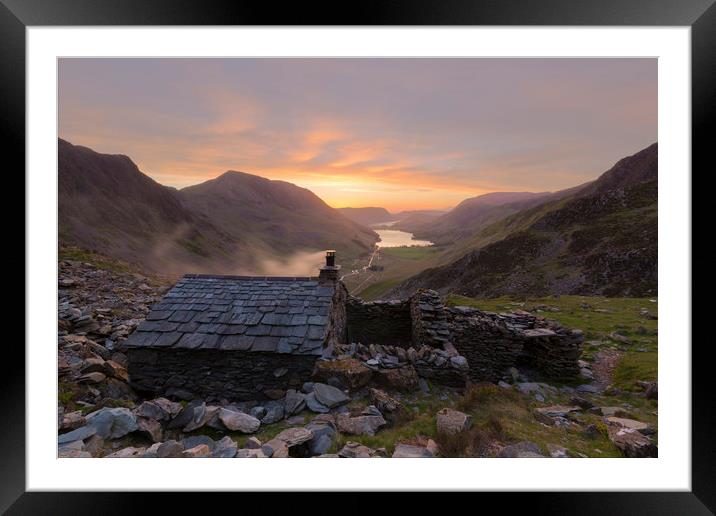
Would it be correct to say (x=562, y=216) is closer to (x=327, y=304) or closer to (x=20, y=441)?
(x=327, y=304)

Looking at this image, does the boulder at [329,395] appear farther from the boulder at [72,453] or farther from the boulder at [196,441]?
the boulder at [72,453]

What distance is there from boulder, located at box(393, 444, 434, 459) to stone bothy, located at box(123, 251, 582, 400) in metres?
2.56

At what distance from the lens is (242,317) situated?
7.36 metres

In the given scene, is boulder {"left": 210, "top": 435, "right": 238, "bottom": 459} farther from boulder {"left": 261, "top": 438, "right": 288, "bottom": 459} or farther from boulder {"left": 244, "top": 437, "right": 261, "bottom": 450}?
boulder {"left": 261, "top": 438, "right": 288, "bottom": 459}

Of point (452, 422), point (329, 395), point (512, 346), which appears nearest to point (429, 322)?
point (512, 346)

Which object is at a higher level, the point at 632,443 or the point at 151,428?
the point at 632,443

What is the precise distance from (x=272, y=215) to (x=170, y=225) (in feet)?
147

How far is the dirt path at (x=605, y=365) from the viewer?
8750mm

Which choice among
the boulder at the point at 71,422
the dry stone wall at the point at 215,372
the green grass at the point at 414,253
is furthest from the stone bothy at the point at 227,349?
the green grass at the point at 414,253

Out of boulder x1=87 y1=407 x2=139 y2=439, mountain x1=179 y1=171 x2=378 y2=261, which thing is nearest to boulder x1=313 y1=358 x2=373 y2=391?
boulder x1=87 y1=407 x2=139 y2=439

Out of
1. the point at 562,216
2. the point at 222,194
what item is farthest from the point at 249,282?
the point at 222,194

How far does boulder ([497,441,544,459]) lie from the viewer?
167 inches

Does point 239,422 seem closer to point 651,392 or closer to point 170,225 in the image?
point 651,392

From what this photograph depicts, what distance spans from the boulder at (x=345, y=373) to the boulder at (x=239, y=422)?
1.53 metres
